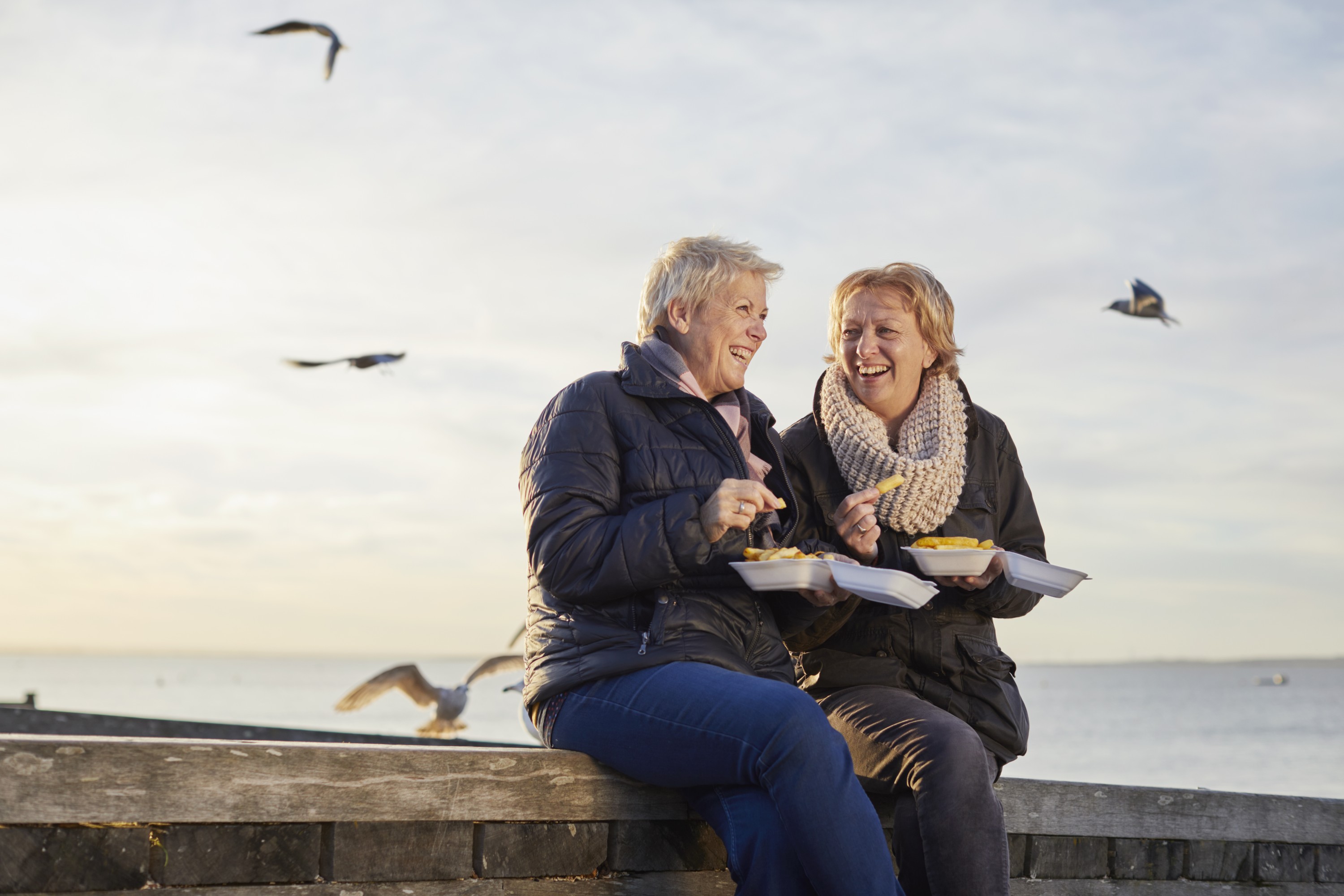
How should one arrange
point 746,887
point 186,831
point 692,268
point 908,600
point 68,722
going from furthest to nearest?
point 68,722
point 692,268
point 908,600
point 746,887
point 186,831

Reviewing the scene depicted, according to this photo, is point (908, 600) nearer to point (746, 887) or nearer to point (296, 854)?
point (746, 887)

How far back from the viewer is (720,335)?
3.34m

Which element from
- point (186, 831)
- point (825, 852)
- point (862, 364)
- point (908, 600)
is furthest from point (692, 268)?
point (186, 831)

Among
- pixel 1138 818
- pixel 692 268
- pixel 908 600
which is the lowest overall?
pixel 1138 818

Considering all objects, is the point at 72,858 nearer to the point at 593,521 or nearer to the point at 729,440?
the point at 593,521

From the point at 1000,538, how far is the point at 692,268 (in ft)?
4.12

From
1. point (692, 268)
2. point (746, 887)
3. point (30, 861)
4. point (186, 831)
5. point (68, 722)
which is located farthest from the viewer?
point (68, 722)

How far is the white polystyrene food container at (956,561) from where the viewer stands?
3.15 metres

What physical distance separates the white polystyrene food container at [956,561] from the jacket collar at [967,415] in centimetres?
Result: 61

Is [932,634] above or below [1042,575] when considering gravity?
below

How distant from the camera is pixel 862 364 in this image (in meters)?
3.71

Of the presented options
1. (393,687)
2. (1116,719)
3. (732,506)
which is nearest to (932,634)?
(732,506)

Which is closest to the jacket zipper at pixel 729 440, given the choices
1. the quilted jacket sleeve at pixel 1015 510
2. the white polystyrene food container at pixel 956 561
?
the white polystyrene food container at pixel 956 561

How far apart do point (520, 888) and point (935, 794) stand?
0.99 meters
